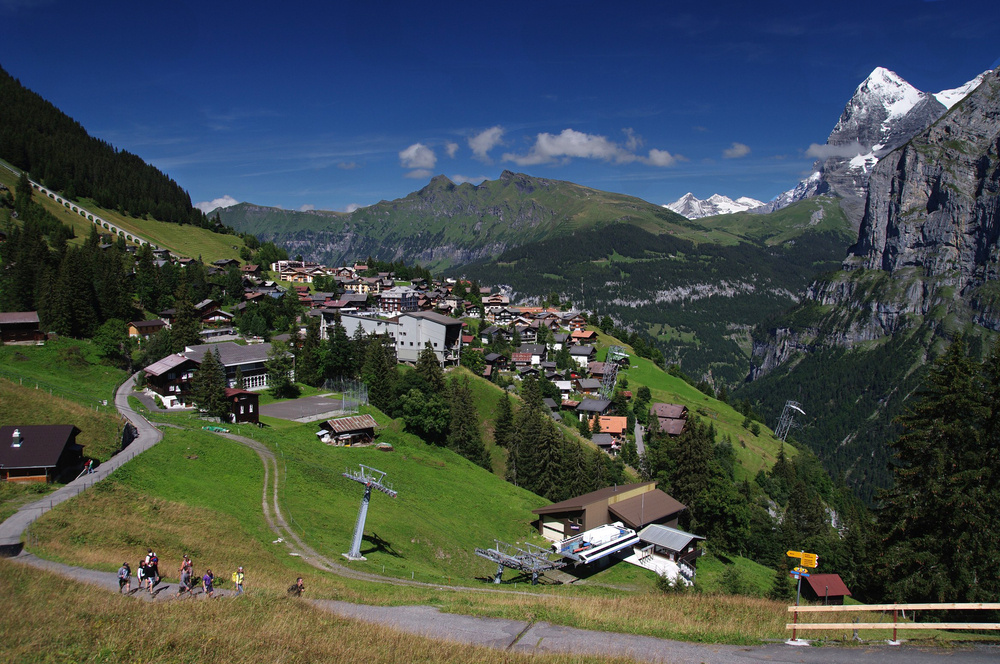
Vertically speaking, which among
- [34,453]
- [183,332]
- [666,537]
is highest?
[183,332]

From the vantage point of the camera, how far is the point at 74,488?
27.0m

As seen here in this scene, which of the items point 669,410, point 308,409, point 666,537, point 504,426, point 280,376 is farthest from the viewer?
point 669,410

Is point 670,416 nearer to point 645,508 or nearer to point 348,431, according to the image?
point 645,508

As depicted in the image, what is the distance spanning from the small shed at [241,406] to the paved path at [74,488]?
677cm

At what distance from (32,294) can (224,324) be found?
78.8 feet

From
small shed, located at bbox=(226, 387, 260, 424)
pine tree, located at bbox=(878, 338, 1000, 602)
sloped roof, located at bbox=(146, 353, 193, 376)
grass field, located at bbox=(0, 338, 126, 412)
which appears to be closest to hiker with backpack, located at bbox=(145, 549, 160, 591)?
pine tree, located at bbox=(878, 338, 1000, 602)

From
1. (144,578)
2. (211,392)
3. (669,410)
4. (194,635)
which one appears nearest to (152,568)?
(144,578)

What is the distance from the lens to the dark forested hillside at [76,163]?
125938 mm

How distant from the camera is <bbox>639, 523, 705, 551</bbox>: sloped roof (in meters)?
37.9

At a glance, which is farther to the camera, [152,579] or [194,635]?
[152,579]

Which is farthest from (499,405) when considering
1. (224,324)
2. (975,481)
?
(975,481)

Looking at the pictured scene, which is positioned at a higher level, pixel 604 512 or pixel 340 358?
pixel 340 358

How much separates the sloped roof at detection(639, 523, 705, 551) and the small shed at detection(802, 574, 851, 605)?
28.0 ft

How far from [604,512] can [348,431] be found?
77.6ft
